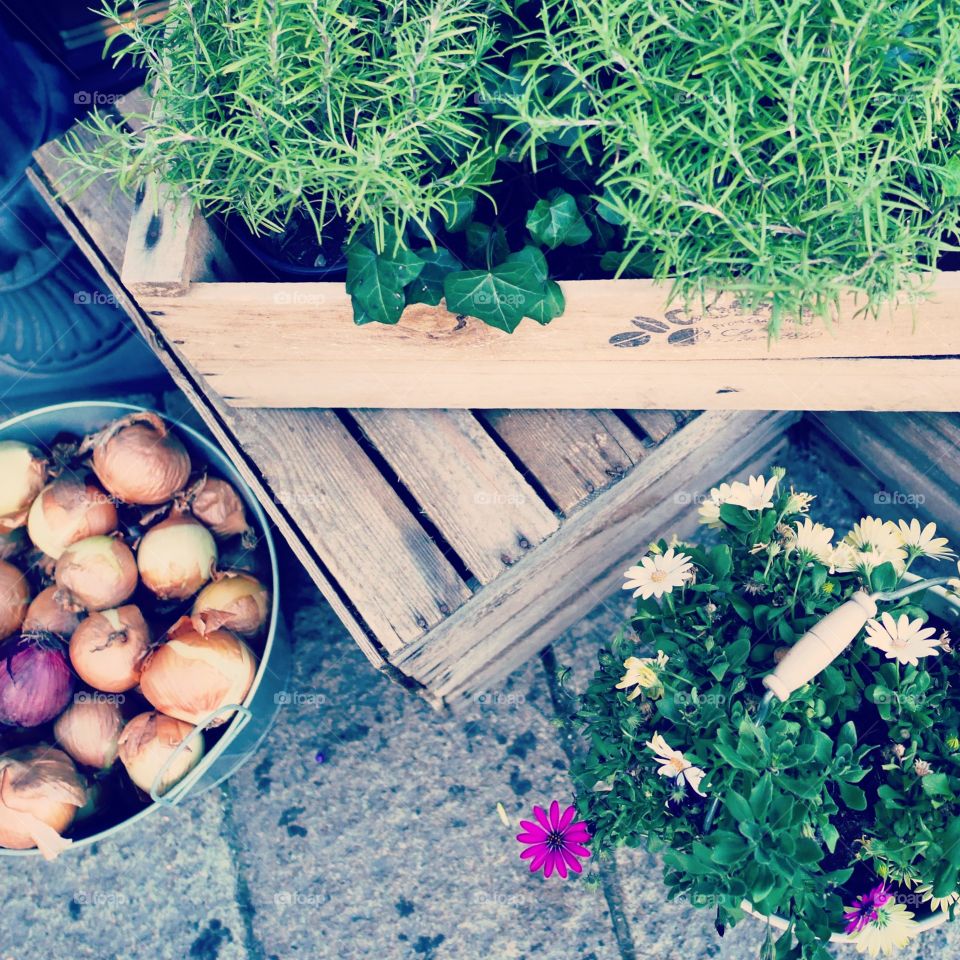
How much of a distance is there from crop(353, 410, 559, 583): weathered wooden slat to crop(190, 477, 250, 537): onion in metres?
0.33

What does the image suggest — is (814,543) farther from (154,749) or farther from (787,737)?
(154,749)

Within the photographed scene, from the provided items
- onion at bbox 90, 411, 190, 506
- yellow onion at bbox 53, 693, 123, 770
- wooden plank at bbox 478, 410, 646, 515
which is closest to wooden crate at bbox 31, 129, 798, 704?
wooden plank at bbox 478, 410, 646, 515

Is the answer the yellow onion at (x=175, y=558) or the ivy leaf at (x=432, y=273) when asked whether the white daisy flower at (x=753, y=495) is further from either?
the yellow onion at (x=175, y=558)

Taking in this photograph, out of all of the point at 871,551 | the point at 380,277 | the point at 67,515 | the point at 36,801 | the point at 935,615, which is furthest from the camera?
the point at 67,515

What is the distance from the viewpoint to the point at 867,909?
1140mm

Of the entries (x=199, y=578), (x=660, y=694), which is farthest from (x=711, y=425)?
(x=199, y=578)

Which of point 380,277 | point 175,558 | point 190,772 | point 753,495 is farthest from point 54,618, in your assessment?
point 753,495

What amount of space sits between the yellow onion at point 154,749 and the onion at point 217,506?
0.35m

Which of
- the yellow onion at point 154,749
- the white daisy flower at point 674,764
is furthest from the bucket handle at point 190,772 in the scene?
the white daisy flower at point 674,764

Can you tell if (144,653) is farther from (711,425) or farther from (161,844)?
(711,425)

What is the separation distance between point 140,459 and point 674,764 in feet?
3.32

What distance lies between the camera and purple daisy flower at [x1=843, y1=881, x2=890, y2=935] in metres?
1.12

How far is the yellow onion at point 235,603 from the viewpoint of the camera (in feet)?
5.01

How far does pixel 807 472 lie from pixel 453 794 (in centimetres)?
104
